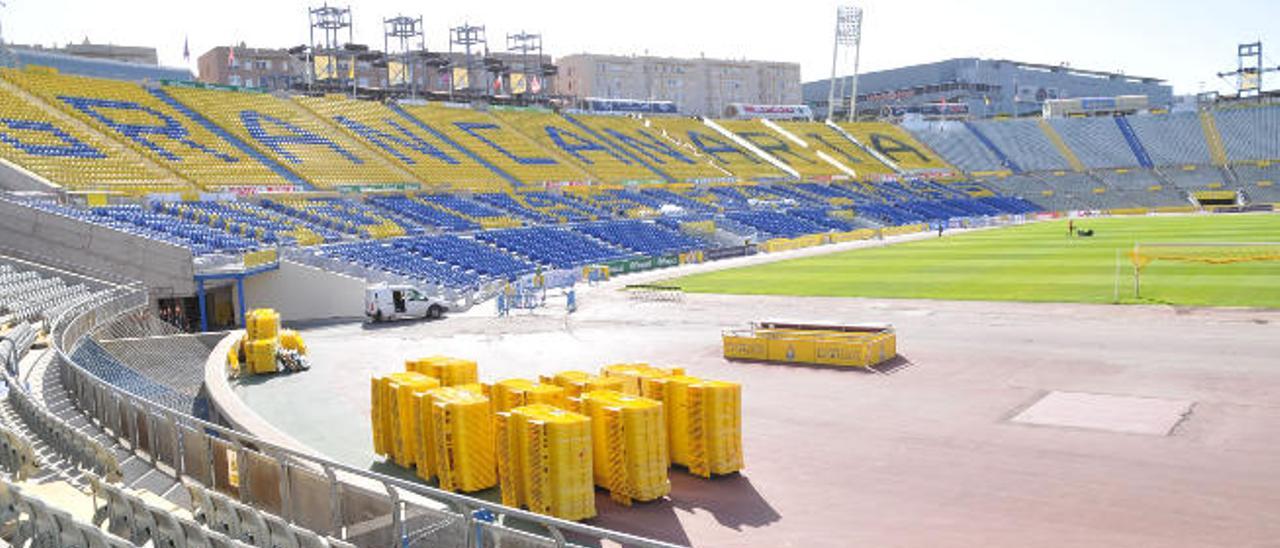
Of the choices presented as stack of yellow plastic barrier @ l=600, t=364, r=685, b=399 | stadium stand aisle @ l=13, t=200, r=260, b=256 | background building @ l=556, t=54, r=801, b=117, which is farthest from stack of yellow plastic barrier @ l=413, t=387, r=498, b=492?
background building @ l=556, t=54, r=801, b=117

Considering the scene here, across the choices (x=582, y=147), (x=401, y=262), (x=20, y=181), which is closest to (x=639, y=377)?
(x=401, y=262)

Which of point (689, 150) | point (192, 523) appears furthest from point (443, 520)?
point (689, 150)

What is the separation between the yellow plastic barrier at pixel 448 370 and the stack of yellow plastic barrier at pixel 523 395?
2.37m

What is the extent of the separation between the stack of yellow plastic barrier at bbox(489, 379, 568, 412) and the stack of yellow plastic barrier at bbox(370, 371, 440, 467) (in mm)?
1045

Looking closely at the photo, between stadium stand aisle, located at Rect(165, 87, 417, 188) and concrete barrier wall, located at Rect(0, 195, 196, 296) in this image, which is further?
stadium stand aisle, located at Rect(165, 87, 417, 188)

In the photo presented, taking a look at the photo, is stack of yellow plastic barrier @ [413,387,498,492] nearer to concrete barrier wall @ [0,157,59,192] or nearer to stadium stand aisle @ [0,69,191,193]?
concrete barrier wall @ [0,157,59,192]

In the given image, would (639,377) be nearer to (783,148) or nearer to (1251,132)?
(783,148)

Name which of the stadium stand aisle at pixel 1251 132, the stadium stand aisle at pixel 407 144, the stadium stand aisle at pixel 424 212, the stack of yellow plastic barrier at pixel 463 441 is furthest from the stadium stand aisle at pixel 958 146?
the stack of yellow plastic barrier at pixel 463 441

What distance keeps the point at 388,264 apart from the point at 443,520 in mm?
35686

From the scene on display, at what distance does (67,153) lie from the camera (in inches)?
1815

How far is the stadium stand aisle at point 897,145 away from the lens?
104750 millimetres

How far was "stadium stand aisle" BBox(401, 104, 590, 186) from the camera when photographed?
71.9m

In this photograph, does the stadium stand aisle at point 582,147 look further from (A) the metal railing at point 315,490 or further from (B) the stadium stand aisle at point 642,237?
(A) the metal railing at point 315,490

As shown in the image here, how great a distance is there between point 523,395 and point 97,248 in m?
26.7
